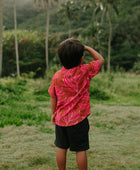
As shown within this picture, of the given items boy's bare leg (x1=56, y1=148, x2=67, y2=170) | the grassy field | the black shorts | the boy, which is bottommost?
the grassy field

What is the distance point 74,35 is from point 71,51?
35.1 meters

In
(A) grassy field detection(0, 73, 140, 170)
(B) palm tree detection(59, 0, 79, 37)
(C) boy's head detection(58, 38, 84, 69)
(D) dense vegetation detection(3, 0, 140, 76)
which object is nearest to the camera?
(C) boy's head detection(58, 38, 84, 69)

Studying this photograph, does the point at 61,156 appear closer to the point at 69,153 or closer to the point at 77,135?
the point at 77,135

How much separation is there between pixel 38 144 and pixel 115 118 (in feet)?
8.00

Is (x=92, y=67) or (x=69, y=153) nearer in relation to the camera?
(x=92, y=67)

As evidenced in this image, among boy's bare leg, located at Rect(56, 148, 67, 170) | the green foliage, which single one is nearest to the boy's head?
boy's bare leg, located at Rect(56, 148, 67, 170)

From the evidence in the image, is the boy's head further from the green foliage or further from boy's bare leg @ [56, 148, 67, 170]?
the green foliage

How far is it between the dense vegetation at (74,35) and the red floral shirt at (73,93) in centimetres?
2451

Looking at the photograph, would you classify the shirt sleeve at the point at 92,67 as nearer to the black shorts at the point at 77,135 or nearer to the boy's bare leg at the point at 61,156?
the black shorts at the point at 77,135

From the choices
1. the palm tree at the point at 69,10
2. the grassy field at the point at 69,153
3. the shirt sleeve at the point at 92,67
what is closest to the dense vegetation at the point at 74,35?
the palm tree at the point at 69,10

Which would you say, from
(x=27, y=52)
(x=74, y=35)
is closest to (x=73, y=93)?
(x=27, y=52)

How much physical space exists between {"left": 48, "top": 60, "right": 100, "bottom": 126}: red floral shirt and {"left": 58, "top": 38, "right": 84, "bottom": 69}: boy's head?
0.08 meters

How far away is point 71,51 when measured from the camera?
6.39 ft

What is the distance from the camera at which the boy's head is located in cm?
195
